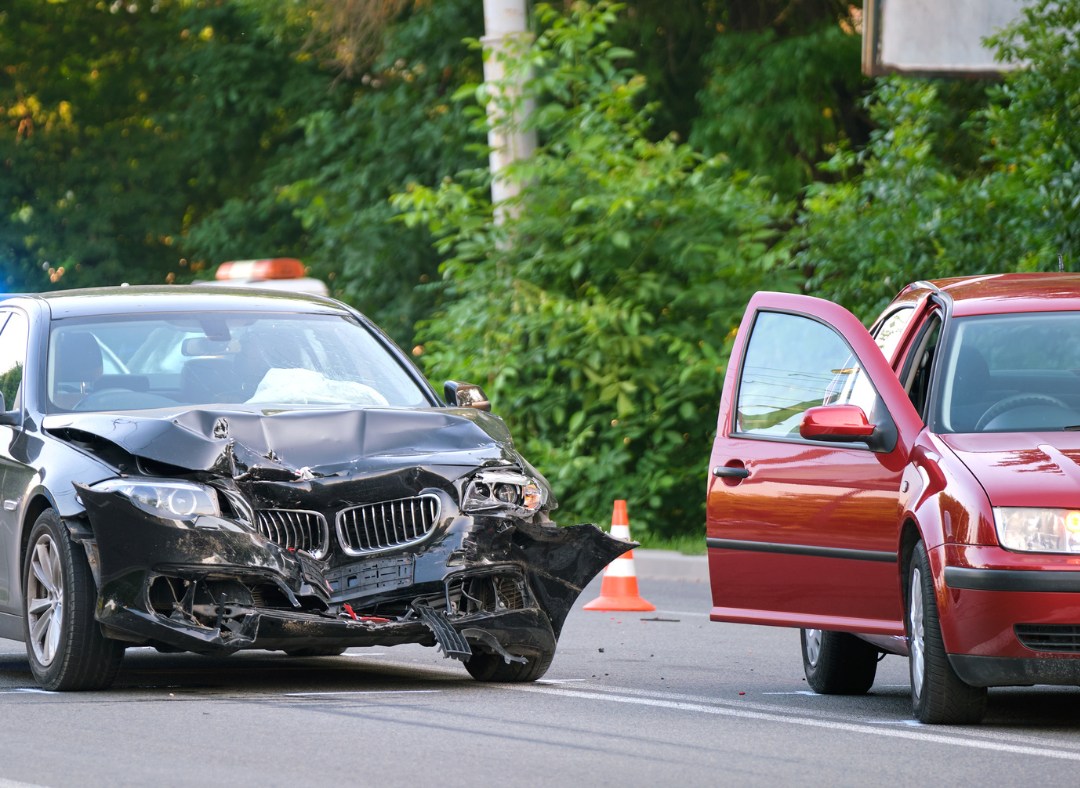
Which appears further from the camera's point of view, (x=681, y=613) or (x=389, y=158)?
(x=389, y=158)

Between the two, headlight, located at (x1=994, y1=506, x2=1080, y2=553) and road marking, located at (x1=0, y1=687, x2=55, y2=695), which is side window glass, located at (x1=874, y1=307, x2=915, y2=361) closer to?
headlight, located at (x1=994, y1=506, x2=1080, y2=553)

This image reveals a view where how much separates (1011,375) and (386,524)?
239 centimetres

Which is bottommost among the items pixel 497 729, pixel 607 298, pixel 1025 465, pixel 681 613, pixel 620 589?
pixel 681 613

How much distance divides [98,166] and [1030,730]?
1075 inches

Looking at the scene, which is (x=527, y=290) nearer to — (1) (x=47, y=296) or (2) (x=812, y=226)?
(2) (x=812, y=226)

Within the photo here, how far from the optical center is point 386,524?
8375 millimetres

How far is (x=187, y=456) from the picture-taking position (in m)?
8.17

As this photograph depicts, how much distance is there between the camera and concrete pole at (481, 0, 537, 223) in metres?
19.5

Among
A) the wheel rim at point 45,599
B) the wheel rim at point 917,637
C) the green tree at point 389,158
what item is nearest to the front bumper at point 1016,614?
the wheel rim at point 917,637

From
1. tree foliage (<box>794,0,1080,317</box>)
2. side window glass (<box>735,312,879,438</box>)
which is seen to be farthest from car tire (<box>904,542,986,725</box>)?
tree foliage (<box>794,0,1080,317</box>)

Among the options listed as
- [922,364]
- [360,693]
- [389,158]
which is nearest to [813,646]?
[922,364]

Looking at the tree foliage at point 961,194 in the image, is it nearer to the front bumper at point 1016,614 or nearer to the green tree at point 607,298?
the green tree at point 607,298

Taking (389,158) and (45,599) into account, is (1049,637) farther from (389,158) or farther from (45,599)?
(389,158)

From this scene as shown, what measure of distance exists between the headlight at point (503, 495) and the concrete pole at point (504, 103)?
10.5 meters
